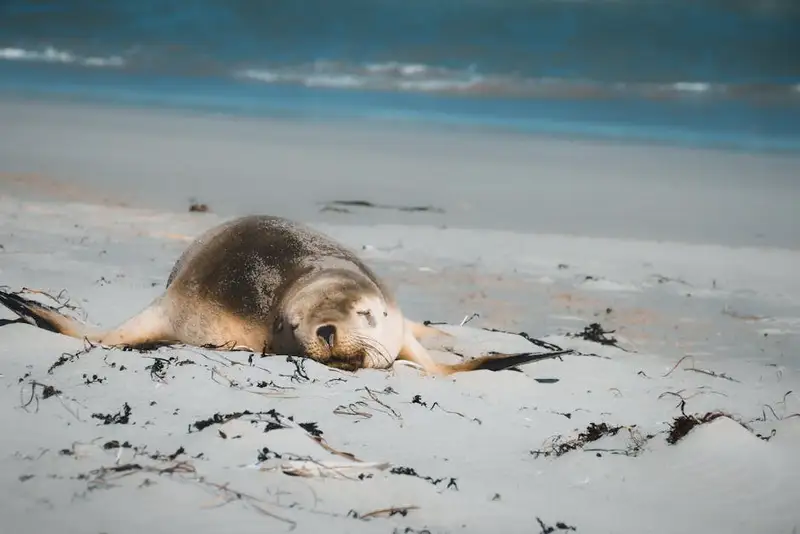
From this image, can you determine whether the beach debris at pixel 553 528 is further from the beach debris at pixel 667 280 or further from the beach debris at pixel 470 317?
the beach debris at pixel 667 280

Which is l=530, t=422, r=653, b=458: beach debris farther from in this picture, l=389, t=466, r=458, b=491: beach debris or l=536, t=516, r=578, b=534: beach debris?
l=536, t=516, r=578, b=534: beach debris

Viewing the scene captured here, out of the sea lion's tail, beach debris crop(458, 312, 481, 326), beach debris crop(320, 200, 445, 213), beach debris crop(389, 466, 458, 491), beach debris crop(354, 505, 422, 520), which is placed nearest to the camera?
beach debris crop(354, 505, 422, 520)

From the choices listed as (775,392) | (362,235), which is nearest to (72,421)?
(775,392)

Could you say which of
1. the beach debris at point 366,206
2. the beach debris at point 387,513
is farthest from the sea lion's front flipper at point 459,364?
the beach debris at point 366,206

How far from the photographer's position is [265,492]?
2.94 meters

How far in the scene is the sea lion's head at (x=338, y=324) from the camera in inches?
190

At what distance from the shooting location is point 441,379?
5.01 metres

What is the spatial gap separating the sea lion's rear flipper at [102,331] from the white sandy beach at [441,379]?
21cm

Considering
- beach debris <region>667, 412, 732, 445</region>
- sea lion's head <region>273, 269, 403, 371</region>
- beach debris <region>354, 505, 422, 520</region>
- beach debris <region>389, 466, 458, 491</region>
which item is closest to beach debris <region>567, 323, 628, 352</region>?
sea lion's head <region>273, 269, 403, 371</region>

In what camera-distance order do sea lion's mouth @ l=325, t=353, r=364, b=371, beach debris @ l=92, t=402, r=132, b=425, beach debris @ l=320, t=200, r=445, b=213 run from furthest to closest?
beach debris @ l=320, t=200, r=445, b=213 → sea lion's mouth @ l=325, t=353, r=364, b=371 → beach debris @ l=92, t=402, r=132, b=425

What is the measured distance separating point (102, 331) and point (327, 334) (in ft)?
4.26

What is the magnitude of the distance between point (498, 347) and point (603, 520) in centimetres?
305

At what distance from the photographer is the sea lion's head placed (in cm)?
483

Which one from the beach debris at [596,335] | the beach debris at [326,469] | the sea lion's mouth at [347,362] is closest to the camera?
the beach debris at [326,469]
